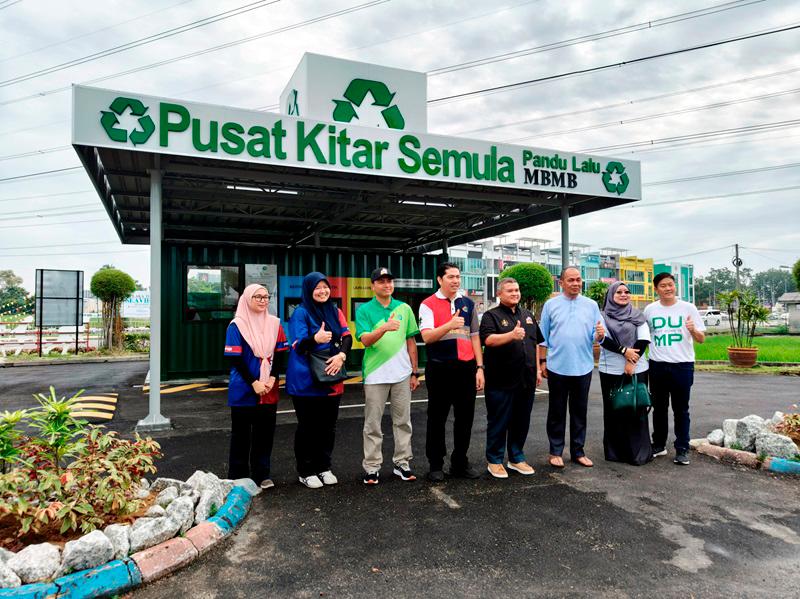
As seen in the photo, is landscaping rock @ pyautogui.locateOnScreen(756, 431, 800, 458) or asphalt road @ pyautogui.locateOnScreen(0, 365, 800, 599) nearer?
asphalt road @ pyautogui.locateOnScreen(0, 365, 800, 599)

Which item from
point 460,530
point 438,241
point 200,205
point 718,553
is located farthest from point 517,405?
point 438,241

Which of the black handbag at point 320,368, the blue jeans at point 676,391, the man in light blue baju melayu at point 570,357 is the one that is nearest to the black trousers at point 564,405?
the man in light blue baju melayu at point 570,357

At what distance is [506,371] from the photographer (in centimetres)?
464

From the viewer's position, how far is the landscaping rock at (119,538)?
2.95 m

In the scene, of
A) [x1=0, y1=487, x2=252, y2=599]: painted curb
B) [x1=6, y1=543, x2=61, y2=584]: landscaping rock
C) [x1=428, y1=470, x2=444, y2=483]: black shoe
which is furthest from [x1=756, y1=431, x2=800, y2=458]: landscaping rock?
[x1=6, y1=543, x2=61, y2=584]: landscaping rock

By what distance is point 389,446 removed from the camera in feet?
19.4

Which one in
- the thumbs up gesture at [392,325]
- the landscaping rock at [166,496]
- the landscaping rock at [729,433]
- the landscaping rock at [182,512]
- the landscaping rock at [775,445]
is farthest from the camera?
the landscaping rock at [729,433]

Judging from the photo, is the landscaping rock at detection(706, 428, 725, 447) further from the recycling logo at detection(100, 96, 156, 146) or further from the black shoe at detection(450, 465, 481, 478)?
the recycling logo at detection(100, 96, 156, 146)

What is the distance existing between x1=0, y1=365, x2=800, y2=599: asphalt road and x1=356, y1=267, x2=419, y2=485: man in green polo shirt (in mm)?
328

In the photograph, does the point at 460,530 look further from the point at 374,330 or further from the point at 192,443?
the point at 192,443

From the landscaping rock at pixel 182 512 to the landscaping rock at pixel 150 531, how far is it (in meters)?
0.04

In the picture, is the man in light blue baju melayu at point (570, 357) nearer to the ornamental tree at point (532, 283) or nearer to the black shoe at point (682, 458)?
the black shoe at point (682, 458)

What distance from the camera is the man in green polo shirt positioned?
4.45 meters

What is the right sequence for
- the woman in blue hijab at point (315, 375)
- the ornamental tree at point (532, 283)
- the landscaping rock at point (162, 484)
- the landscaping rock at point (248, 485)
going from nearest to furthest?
1. the landscaping rock at point (162, 484)
2. the landscaping rock at point (248, 485)
3. the woman in blue hijab at point (315, 375)
4. the ornamental tree at point (532, 283)
